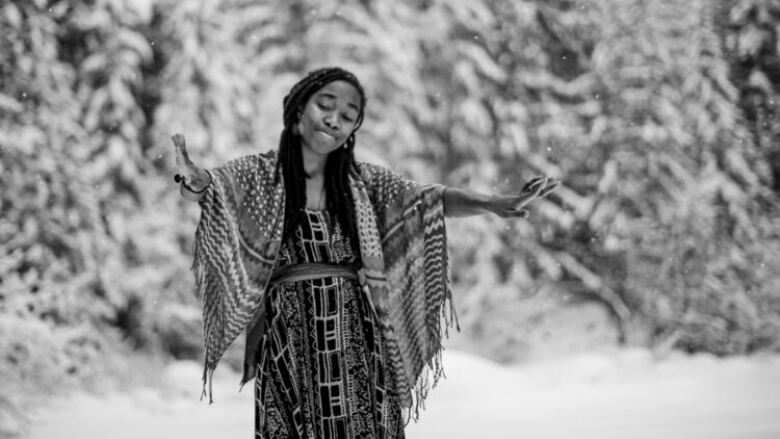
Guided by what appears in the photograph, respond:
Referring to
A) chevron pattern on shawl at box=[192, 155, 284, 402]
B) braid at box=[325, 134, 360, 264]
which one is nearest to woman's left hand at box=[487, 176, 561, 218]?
braid at box=[325, 134, 360, 264]

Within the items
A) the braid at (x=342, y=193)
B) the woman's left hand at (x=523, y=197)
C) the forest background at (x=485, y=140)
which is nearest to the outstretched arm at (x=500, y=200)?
the woman's left hand at (x=523, y=197)

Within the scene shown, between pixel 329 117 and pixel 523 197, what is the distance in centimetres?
48

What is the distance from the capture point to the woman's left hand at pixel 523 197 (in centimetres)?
205

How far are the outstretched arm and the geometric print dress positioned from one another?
0.89 ft

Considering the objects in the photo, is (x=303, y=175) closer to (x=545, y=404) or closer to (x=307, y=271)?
(x=307, y=271)

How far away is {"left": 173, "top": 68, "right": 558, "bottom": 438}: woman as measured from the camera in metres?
2.12

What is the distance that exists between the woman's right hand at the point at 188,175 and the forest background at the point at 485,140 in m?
4.19

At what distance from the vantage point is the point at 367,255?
218 cm

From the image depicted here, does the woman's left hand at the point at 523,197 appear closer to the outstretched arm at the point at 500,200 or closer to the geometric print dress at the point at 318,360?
the outstretched arm at the point at 500,200

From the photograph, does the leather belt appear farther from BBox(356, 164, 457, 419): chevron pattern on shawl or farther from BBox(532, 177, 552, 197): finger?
BBox(532, 177, 552, 197): finger

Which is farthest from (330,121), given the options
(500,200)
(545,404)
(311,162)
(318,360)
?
(545,404)

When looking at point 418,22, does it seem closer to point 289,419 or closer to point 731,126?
point 731,126

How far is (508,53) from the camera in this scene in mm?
7715

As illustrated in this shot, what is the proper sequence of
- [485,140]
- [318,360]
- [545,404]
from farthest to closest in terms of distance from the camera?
[485,140] → [545,404] → [318,360]
